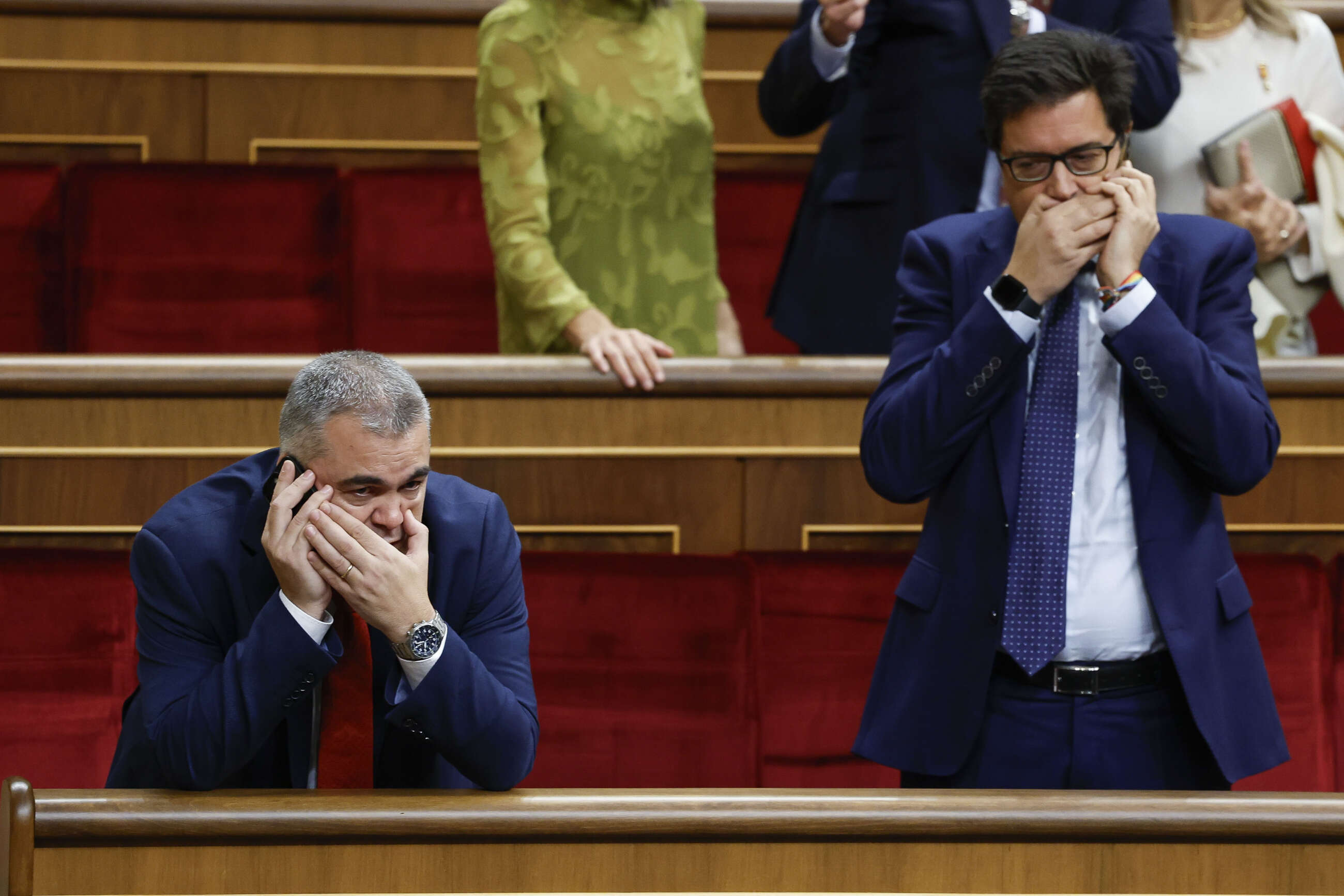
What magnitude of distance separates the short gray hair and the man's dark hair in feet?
0.80

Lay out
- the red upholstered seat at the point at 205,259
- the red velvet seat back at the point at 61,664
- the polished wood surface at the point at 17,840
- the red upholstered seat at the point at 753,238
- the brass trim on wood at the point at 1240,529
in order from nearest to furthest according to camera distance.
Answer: the polished wood surface at the point at 17,840 → the red velvet seat back at the point at 61,664 → the brass trim on wood at the point at 1240,529 → the red upholstered seat at the point at 205,259 → the red upholstered seat at the point at 753,238

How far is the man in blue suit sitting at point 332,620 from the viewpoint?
1.79 ft

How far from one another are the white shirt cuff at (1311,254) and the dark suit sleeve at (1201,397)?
38 centimetres

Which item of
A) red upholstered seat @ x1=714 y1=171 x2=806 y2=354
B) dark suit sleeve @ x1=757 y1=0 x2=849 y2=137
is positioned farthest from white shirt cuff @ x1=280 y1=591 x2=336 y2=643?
red upholstered seat @ x1=714 y1=171 x2=806 y2=354

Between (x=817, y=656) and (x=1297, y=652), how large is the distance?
24 cm

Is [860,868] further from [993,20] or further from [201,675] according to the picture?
[993,20]

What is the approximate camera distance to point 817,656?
2.65 ft

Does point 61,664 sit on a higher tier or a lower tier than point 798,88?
lower

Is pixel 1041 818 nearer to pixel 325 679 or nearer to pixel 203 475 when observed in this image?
pixel 325 679

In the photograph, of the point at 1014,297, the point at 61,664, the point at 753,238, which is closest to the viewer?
the point at 1014,297

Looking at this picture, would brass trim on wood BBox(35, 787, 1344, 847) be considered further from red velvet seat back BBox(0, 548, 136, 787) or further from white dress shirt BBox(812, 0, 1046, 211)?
white dress shirt BBox(812, 0, 1046, 211)

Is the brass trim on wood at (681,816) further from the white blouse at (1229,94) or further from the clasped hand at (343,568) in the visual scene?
the white blouse at (1229,94)

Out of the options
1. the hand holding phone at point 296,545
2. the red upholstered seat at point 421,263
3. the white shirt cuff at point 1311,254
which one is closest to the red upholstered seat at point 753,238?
the red upholstered seat at point 421,263

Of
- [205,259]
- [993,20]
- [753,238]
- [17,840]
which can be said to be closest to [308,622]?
[17,840]
